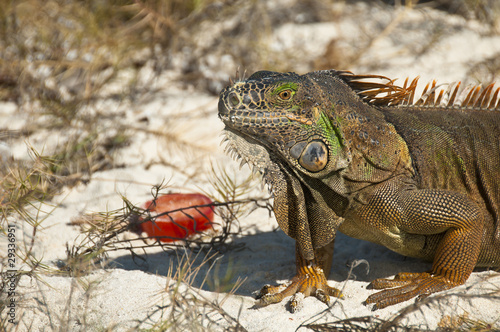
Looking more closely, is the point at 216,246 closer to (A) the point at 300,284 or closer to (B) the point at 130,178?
(A) the point at 300,284

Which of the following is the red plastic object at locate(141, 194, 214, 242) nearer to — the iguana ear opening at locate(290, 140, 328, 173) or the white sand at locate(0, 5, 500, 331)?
the white sand at locate(0, 5, 500, 331)

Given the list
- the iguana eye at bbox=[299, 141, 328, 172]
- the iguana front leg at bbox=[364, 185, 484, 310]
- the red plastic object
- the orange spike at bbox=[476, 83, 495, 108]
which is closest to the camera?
the iguana eye at bbox=[299, 141, 328, 172]

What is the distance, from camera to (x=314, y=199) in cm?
333

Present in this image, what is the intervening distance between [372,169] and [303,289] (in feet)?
3.46

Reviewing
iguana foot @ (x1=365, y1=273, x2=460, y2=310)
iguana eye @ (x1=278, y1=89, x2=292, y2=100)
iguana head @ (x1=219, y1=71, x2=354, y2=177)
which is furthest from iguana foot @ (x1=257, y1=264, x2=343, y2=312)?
iguana eye @ (x1=278, y1=89, x2=292, y2=100)

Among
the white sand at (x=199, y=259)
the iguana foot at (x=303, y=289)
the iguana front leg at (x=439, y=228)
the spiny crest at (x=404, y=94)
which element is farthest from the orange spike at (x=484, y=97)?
the iguana foot at (x=303, y=289)

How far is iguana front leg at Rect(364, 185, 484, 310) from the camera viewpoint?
3.25m

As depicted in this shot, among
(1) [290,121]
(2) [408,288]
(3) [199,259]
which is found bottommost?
(2) [408,288]

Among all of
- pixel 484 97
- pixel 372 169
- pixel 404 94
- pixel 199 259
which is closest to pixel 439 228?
pixel 372 169

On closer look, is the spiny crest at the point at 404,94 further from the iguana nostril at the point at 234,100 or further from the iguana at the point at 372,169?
the iguana nostril at the point at 234,100

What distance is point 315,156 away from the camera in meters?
3.11

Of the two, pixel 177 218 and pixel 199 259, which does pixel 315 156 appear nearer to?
pixel 199 259

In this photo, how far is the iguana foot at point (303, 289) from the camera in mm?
3479

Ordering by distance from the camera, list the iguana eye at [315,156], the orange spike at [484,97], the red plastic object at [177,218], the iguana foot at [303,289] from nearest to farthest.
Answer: the iguana eye at [315,156] < the iguana foot at [303,289] < the orange spike at [484,97] < the red plastic object at [177,218]
